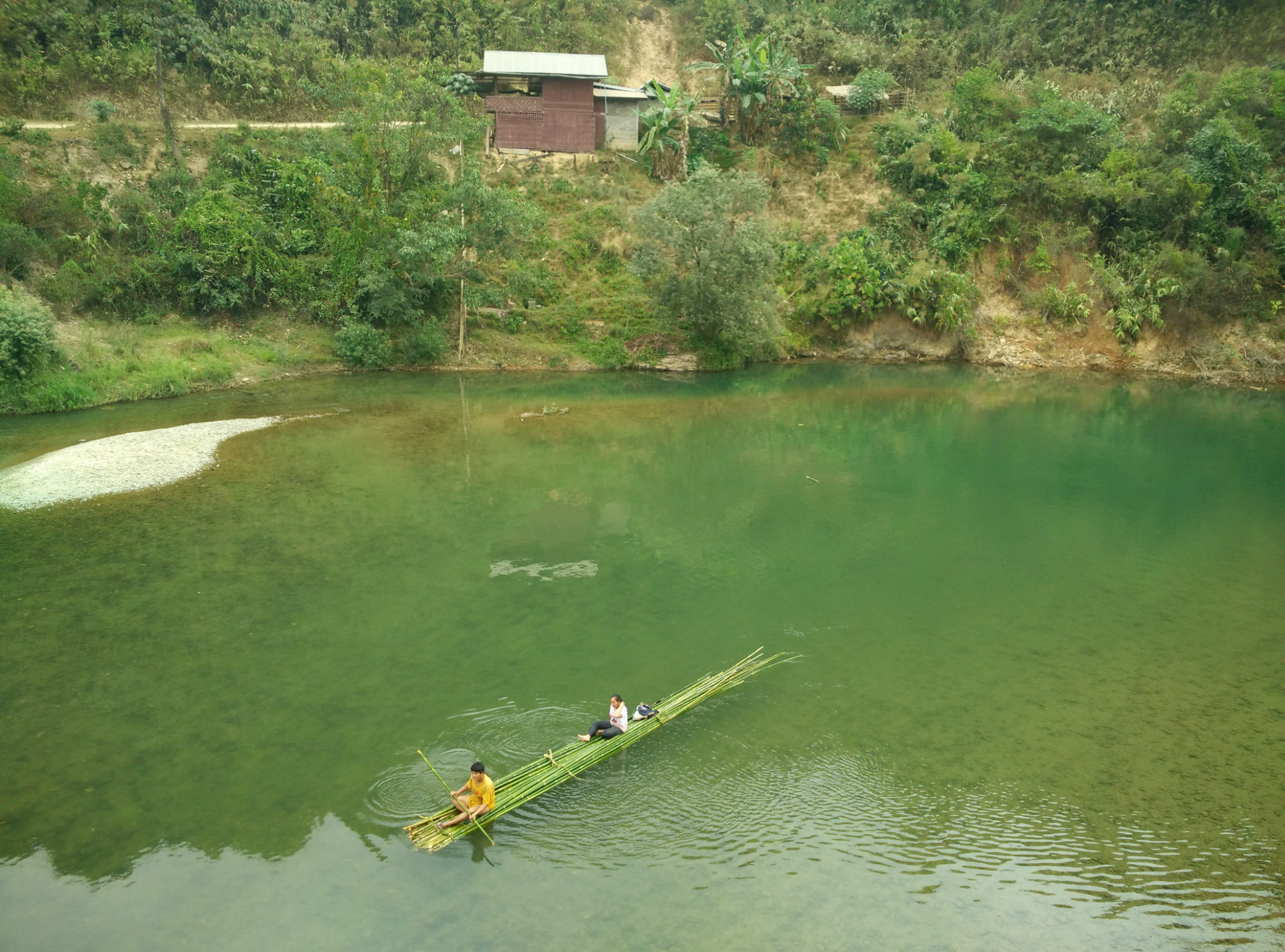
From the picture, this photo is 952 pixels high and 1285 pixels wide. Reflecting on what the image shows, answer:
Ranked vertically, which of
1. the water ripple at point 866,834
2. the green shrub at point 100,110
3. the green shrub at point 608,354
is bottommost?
the water ripple at point 866,834

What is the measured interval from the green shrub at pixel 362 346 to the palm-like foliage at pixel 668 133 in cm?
1786

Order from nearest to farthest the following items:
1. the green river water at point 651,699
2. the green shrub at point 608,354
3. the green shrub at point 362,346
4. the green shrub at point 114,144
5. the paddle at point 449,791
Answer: the green river water at point 651,699, the paddle at point 449,791, the green shrub at point 362,346, the green shrub at point 114,144, the green shrub at point 608,354

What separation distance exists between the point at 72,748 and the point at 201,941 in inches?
174

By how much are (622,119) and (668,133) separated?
329cm

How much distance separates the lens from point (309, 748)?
39.2ft

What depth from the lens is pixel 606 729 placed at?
11.7 meters

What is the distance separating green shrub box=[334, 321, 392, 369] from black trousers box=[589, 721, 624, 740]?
998 inches

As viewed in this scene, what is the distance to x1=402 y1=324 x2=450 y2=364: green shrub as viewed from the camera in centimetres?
3412

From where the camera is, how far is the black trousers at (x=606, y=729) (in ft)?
38.4

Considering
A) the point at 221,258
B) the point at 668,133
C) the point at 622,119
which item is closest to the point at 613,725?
the point at 221,258

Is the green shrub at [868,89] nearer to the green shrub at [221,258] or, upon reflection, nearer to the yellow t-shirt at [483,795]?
the green shrub at [221,258]

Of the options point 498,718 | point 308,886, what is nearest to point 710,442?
point 498,718

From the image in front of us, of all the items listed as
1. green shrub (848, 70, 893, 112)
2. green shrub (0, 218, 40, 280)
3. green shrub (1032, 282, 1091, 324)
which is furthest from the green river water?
green shrub (848, 70, 893, 112)

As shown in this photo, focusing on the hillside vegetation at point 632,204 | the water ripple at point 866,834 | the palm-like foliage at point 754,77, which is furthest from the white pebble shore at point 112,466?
the palm-like foliage at point 754,77
